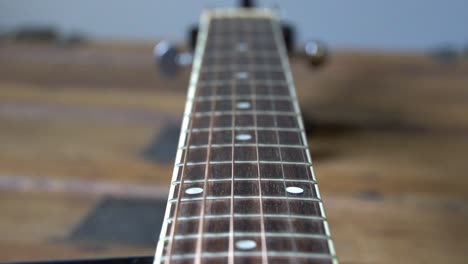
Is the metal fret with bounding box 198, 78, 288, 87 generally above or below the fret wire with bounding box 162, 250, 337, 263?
above

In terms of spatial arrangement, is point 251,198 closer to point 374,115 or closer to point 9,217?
point 9,217

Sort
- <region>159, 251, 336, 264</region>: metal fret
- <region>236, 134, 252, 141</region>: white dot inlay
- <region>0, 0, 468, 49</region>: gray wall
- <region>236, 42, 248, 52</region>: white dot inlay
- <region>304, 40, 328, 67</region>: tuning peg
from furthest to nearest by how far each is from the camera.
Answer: <region>0, 0, 468, 49</region>: gray wall
<region>304, 40, 328, 67</region>: tuning peg
<region>236, 42, 248, 52</region>: white dot inlay
<region>236, 134, 252, 141</region>: white dot inlay
<region>159, 251, 336, 264</region>: metal fret

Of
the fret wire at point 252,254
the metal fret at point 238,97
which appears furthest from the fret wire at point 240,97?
the fret wire at point 252,254

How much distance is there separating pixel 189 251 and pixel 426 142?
50 centimetres

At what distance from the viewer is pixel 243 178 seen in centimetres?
41

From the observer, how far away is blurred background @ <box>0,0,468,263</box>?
59 centimetres

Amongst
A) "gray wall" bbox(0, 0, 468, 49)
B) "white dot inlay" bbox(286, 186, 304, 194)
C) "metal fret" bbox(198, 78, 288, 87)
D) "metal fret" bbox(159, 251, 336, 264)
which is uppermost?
"gray wall" bbox(0, 0, 468, 49)

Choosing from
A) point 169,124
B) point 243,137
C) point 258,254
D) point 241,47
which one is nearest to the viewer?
point 258,254

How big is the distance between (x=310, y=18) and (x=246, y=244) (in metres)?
0.92

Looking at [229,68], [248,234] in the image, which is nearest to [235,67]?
[229,68]

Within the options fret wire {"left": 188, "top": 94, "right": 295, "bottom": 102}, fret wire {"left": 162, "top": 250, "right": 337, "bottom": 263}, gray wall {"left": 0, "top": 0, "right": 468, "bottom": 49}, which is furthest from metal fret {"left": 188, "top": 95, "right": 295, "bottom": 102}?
gray wall {"left": 0, "top": 0, "right": 468, "bottom": 49}

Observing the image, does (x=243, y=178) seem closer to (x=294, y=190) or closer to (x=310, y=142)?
(x=294, y=190)

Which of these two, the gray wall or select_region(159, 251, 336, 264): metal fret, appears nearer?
select_region(159, 251, 336, 264): metal fret

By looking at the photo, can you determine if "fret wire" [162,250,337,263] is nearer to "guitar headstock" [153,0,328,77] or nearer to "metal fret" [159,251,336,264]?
"metal fret" [159,251,336,264]
